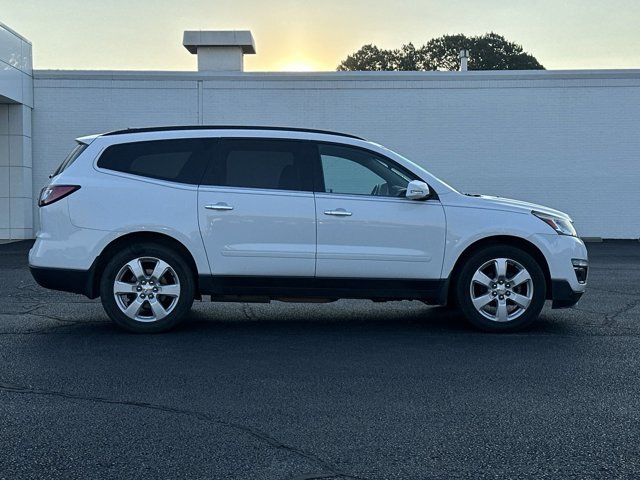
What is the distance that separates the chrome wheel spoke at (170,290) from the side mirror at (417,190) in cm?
229

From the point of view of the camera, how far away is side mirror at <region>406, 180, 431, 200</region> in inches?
298

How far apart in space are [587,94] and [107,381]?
18330mm

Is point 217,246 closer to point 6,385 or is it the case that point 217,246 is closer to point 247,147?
point 247,147

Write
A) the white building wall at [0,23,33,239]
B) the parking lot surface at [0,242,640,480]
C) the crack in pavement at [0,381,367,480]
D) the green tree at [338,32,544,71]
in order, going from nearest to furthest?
the crack in pavement at [0,381,367,480] < the parking lot surface at [0,242,640,480] < the white building wall at [0,23,33,239] < the green tree at [338,32,544,71]

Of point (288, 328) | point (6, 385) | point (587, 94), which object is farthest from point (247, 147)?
point (587, 94)

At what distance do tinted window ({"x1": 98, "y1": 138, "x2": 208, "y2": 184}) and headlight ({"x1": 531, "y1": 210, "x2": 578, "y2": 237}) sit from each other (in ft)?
10.7

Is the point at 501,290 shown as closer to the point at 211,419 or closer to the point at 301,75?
the point at 211,419

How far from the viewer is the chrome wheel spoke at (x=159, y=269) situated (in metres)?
7.54

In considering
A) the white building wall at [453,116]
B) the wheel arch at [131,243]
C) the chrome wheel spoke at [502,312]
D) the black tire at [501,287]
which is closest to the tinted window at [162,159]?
the wheel arch at [131,243]

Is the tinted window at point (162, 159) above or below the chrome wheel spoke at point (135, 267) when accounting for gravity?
above

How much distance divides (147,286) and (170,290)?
0.22 metres

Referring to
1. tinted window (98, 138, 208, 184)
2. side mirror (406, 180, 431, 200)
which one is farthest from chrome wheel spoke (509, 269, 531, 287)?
tinted window (98, 138, 208, 184)

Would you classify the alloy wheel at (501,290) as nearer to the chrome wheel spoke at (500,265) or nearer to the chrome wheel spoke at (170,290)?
the chrome wheel spoke at (500,265)

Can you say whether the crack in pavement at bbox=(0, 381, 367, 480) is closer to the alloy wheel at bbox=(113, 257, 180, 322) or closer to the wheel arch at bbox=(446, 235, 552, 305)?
the alloy wheel at bbox=(113, 257, 180, 322)
